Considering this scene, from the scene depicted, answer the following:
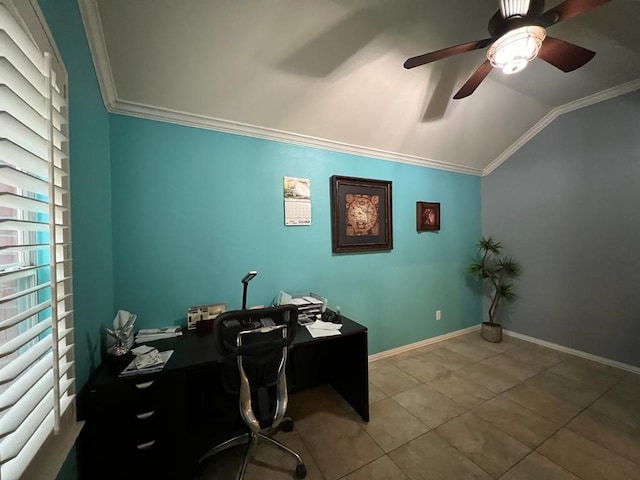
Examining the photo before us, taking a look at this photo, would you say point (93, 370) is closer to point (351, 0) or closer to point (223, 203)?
point (223, 203)

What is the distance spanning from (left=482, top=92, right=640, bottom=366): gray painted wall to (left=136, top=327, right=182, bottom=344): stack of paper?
12.5 ft

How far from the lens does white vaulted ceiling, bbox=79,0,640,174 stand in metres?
Result: 1.28

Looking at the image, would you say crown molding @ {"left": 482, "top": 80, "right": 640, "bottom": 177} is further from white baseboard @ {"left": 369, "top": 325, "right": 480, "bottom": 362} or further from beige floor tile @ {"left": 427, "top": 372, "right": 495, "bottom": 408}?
beige floor tile @ {"left": 427, "top": 372, "right": 495, "bottom": 408}

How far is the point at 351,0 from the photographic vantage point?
1278 mm

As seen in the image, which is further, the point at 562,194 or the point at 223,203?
the point at 562,194

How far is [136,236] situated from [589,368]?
4.21 metres

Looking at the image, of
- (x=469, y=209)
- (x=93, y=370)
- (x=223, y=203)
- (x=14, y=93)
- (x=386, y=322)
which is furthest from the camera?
(x=469, y=209)

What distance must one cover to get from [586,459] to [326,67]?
2948mm

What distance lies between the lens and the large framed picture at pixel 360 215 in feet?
7.42

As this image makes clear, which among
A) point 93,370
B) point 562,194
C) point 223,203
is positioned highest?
point 562,194

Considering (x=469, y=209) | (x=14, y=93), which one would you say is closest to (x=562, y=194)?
(x=469, y=209)

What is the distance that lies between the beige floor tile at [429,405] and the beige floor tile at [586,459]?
49cm

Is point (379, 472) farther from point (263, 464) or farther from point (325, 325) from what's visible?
point (325, 325)

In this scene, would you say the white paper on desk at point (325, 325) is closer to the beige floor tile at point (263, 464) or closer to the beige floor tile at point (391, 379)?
the beige floor tile at point (263, 464)
